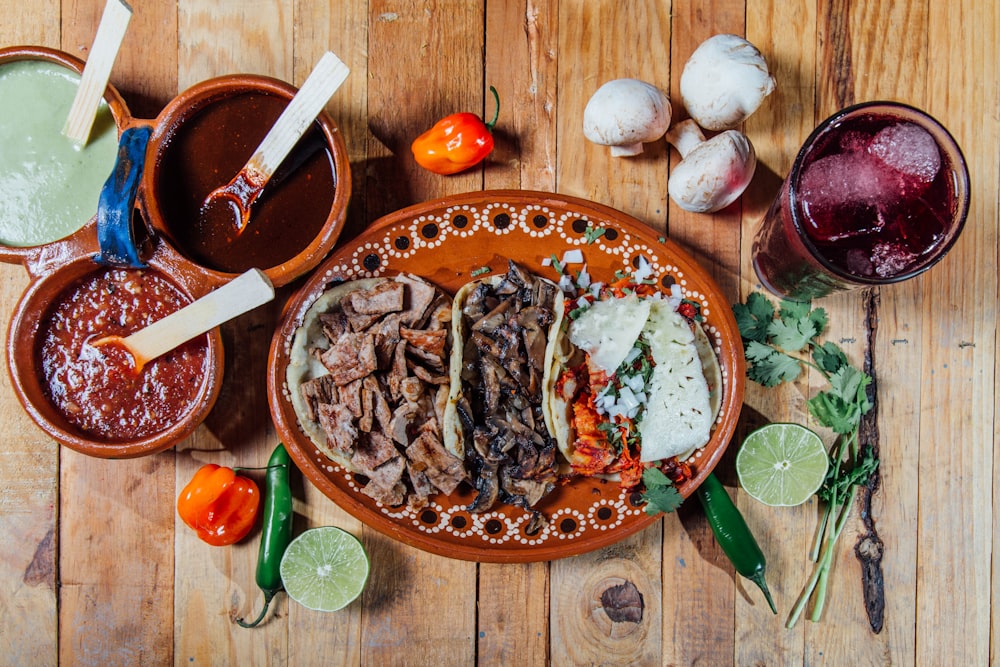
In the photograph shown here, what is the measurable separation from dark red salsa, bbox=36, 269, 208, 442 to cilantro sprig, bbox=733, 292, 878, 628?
2153mm

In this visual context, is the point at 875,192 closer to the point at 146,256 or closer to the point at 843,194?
the point at 843,194

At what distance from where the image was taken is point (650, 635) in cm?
290

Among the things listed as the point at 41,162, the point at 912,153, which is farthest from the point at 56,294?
the point at 912,153

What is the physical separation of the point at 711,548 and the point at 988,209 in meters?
1.81

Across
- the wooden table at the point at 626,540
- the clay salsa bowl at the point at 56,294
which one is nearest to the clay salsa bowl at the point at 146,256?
→ the clay salsa bowl at the point at 56,294

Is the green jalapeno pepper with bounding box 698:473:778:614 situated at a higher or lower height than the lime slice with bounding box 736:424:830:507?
lower

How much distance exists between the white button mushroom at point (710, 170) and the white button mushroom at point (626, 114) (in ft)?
0.48

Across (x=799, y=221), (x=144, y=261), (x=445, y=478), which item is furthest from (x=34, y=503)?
(x=799, y=221)

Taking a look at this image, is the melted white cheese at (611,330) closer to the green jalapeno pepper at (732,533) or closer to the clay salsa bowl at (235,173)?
the green jalapeno pepper at (732,533)

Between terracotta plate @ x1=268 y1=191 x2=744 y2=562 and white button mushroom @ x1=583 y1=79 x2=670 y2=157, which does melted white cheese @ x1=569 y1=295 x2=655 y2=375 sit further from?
white button mushroom @ x1=583 y1=79 x2=670 y2=157

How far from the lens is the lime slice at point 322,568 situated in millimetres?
2715

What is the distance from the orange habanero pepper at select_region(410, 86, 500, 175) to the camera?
266 centimetres

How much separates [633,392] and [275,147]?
5.12 ft

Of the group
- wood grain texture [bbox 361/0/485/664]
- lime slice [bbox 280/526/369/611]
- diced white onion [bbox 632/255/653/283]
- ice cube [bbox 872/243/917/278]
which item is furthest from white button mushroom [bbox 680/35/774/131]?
lime slice [bbox 280/526/369/611]
